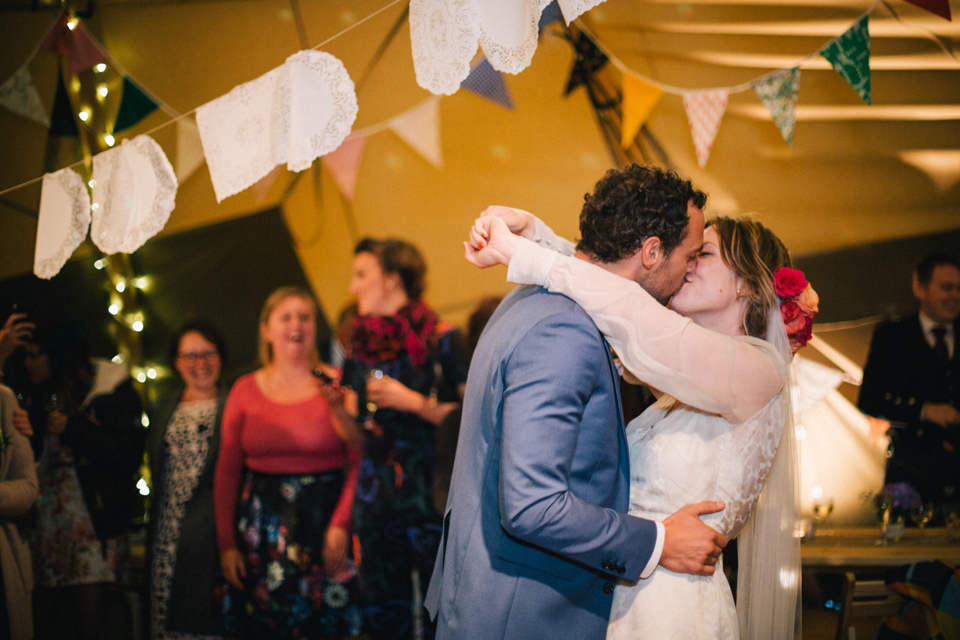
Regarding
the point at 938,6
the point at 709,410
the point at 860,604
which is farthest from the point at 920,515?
the point at 709,410

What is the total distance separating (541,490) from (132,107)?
3150 mm

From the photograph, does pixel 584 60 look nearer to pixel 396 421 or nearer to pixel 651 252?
pixel 396 421

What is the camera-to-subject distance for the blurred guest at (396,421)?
3041 millimetres

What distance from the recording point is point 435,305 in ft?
15.2

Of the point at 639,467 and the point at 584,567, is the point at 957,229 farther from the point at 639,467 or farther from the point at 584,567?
the point at 584,567

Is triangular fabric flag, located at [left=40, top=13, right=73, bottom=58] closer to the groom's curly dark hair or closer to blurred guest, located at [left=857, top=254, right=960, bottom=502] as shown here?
the groom's curly dark hair

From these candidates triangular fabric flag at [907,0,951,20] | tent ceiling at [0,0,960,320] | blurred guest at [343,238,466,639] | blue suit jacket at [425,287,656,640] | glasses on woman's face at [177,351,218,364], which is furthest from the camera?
tent ceiling at [0,0,960,320]

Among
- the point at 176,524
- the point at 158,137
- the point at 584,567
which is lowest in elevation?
the point at 176,524

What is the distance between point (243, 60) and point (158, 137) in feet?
2.30

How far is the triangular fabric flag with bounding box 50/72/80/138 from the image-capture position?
3625 mm

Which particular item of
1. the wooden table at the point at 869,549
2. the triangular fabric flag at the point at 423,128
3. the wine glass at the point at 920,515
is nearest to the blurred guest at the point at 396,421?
the triangular fabric flag at the point at 423,128

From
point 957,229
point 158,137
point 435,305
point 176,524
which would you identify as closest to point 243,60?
point 158,137

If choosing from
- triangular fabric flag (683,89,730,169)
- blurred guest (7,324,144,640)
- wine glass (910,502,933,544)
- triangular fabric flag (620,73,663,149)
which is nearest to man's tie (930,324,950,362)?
wine glass (910,502,933,544)

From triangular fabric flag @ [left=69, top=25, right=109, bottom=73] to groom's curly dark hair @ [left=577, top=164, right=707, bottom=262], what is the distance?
3.13 meters
